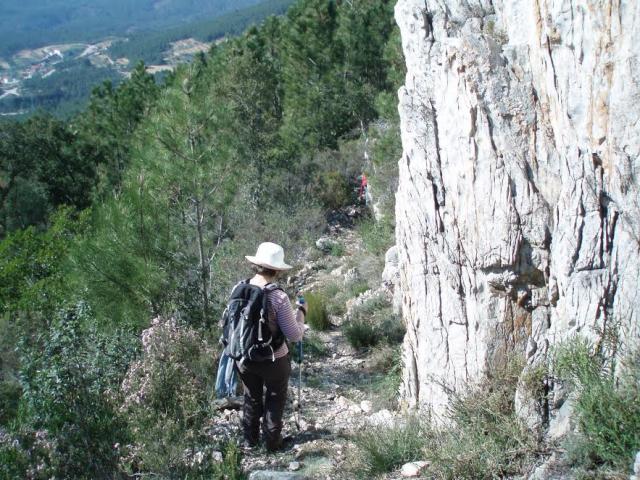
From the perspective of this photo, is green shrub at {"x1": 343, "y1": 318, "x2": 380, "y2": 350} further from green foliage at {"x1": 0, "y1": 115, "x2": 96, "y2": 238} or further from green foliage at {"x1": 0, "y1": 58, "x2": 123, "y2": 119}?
green foliage at {"x1": 0, "y1": 58, "x2": 123, "y2": 119}

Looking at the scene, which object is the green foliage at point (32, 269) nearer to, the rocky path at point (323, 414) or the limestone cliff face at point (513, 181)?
the rocky path at point (323, 414)

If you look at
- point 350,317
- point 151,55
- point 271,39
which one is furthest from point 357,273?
point 151,55

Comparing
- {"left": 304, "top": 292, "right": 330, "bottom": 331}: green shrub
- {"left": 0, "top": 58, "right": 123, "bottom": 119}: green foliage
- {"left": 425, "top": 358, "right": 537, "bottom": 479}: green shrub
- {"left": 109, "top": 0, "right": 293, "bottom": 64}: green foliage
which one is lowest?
{"left": 304, "top": 292, "right": 330, "bottom": 331}: green shrub

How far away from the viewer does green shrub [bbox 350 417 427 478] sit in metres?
4.54

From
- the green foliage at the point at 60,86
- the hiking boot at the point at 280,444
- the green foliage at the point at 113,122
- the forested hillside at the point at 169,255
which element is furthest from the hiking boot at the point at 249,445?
the green foliage at the point at 60,86

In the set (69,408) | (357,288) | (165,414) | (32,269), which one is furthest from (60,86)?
(165,414)

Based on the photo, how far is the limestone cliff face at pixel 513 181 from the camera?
4.09m

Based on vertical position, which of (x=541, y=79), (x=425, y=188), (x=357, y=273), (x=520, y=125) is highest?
(x=541, y=79)

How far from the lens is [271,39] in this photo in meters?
23.5

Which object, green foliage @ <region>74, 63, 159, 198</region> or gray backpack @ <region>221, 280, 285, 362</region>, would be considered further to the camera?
green foliage @ <region>74, 63, 159, 198</region>

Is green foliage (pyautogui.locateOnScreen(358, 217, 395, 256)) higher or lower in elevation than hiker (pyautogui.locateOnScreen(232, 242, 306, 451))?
lower

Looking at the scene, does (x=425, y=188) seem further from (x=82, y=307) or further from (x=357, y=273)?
(x=357, y=273)

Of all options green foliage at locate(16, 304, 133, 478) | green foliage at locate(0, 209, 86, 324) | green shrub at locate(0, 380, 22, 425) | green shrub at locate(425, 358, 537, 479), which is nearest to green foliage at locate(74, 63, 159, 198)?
green foliage at locate(0, 209, 86, 324)

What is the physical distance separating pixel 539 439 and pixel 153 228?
461 cm
